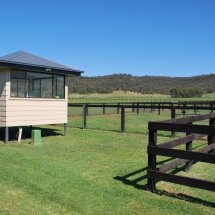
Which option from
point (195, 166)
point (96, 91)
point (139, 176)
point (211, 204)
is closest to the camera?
point (211, 204)

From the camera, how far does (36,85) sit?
13.2 m

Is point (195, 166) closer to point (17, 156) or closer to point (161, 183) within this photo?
point (161, 183)

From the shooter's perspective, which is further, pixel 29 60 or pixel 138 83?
pixel 138 83

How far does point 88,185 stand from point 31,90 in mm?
7323

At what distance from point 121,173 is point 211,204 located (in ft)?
7.73

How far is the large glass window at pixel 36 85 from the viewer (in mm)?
12617

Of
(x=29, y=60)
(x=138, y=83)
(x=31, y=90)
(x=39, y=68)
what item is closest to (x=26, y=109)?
(x=31, y=90)

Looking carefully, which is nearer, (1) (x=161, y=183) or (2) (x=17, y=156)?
(1) (x=161, y=183)

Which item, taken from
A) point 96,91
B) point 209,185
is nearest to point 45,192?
point 209,185

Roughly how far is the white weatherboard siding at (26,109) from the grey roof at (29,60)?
1.65ft

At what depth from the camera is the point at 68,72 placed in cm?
1378

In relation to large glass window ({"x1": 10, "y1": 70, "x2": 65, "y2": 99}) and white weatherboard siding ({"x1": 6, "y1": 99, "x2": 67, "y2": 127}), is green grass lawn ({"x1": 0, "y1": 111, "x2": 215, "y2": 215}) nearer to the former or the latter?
white weatherboard siding ({"x1": 6, "y1": 99, "x2": 67, "y2": 127})

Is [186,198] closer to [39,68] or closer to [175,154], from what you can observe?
[175,154]

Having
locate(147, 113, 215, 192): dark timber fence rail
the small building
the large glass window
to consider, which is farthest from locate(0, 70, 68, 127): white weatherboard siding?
locate(147, 113, 215, 192): dark timber fence rail
